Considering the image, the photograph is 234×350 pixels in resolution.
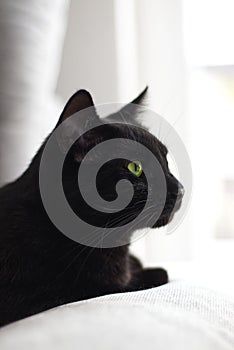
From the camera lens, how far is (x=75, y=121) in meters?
0.77

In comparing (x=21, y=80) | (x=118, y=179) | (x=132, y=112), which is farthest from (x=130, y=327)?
(x=21, y=80)

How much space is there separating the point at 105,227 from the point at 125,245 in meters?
0.10

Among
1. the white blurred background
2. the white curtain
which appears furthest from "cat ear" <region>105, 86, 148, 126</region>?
the white blurred background

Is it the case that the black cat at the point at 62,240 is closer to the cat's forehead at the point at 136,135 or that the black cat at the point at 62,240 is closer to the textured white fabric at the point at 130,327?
the cat's forehead at the point at 136,135

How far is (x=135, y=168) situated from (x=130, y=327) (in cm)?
31

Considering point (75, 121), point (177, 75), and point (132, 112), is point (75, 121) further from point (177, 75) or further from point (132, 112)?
point (177, 75)

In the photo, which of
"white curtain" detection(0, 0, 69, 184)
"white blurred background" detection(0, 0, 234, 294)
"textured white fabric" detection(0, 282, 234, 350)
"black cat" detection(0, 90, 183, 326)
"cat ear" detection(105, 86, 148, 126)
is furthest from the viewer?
"white blurred background" detection(0, 0, 234, 294)

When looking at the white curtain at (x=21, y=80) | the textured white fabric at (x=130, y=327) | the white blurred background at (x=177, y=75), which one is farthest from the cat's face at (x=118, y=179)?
the white blurred background at (x=177, y=75)

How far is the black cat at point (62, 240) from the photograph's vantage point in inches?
29.2

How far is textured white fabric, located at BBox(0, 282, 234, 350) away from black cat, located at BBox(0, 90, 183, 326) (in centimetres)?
16

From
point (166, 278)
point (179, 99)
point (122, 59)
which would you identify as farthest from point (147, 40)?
point (166, 278)

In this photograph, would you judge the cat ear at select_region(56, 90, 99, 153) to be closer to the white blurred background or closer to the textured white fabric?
the textured white fabric

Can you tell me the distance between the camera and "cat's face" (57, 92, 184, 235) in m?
0.76

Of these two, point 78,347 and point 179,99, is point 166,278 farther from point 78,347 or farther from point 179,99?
point 179,99
